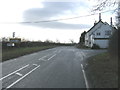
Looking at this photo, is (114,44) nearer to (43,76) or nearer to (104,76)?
(104,76)

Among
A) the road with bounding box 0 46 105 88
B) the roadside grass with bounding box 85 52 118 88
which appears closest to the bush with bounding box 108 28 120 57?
the roadside grass with bounding box 85 52 118 88

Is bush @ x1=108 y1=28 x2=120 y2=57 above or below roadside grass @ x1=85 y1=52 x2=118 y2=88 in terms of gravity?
above

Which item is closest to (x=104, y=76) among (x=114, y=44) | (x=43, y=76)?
(x=114, y=44)

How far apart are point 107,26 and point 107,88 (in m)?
67.7

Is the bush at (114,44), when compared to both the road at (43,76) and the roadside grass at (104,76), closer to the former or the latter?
the roadside grass at (104,76)

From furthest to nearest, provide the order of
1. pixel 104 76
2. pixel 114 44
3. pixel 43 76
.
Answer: pixel 114 44, pixel 43 76, pixel 104 76

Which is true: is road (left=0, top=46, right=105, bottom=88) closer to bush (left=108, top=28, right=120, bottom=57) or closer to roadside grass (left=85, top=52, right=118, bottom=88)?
roadside grass (left=85, top=52, right=118, bottom=88)

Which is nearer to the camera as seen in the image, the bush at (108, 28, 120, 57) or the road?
the road

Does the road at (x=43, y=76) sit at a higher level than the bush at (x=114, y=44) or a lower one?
lower

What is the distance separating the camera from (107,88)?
9.50 metres

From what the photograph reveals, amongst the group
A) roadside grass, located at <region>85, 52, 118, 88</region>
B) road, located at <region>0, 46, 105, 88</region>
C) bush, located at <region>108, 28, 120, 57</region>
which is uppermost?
bush, located at <region>108, 28, 120, 57</region>

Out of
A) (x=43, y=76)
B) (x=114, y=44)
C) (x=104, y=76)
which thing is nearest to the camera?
(x=104, y=76)

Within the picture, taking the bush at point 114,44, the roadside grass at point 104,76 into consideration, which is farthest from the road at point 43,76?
the bush at point 114,44

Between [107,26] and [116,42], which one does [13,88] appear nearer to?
[116,42]
